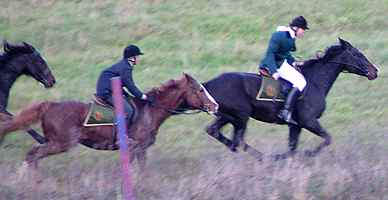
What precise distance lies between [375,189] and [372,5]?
1909 cm

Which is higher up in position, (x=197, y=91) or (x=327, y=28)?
(x=197, y=91)

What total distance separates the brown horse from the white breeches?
135 cm

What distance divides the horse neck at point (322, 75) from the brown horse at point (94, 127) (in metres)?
1.97

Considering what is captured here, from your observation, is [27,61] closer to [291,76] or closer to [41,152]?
[41,152]

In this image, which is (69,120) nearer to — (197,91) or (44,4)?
(197,91)

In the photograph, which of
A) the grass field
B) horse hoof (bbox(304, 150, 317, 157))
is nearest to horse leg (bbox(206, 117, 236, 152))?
the grass field

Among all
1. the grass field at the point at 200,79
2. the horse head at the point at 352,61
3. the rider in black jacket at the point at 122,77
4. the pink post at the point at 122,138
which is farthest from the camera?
the horse head at the point at 352,61

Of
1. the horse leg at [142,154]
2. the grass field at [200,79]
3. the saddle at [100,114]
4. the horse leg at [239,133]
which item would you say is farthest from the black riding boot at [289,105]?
the saddle at [100,114]

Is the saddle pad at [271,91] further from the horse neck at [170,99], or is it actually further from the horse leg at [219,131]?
the horse neck at [170,99]

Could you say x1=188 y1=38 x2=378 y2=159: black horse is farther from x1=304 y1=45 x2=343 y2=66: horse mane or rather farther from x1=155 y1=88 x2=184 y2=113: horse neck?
x1=155 y1=88 x2=184 y2=113: horse neck

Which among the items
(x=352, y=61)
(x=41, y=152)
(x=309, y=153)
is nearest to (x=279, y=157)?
(x=309, y=153)

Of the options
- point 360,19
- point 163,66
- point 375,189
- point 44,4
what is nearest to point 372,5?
point 360,19

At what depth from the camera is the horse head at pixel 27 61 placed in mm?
13969

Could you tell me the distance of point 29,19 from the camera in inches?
1091
